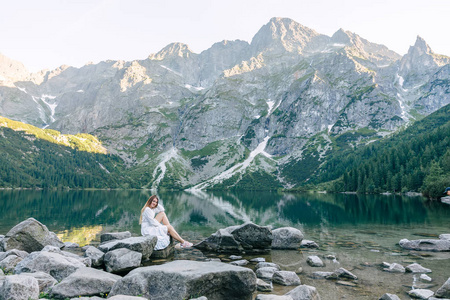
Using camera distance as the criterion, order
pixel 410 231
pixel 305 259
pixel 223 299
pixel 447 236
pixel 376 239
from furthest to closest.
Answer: pixel 410 231 → pixel 376 239 → pixel 447 236 → pixel 305 259 → pixel 223 299

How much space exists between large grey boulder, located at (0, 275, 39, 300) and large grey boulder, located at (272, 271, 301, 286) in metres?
11.5

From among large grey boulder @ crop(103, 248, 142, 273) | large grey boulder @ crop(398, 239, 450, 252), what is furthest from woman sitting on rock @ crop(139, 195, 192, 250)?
large grey boulder @ crop(398, 239, 450, 252)

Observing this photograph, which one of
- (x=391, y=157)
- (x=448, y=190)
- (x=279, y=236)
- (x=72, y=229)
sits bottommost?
(x=72, y=229)

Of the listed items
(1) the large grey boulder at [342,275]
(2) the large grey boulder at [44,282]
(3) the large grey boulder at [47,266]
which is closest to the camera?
(2) the large grey boulder at [44,282]

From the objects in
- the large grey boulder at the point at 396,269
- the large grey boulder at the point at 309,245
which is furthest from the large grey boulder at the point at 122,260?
the large grey boulder at the point at 396,269

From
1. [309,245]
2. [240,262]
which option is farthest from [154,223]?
[309,245]

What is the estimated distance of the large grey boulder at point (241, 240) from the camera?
24531 mm

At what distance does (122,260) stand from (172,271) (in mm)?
8301

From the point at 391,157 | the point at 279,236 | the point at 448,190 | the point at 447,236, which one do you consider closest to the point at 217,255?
the point at 279,236

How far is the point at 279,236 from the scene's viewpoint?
1024 inches

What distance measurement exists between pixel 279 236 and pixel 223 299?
15.4m

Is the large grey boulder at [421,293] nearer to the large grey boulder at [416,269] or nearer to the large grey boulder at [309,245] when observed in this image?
the large grey boulder at [416,269]

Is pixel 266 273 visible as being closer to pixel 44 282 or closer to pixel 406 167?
pixel 44 282

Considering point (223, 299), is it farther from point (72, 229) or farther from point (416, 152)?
point (416, 152)
